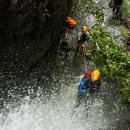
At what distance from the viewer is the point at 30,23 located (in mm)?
9820

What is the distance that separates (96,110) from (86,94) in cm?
125

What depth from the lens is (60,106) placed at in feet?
41.2

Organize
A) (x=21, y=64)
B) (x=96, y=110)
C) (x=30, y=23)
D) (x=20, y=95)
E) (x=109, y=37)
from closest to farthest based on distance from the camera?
(x=30, y=23)
(x=21, y=64)
(x=20, y=95)
(x=96, y=110)
(x=109, y=37)

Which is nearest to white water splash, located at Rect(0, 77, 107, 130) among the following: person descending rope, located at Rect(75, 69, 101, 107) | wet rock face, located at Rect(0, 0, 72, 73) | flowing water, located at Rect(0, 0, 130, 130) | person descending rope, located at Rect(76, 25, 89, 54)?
flowing water, located at Rect(0, 0, 130, 130)

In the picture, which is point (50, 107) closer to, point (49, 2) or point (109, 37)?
point (49, 2)

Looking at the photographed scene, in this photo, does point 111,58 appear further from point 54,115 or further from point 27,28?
point 27,28

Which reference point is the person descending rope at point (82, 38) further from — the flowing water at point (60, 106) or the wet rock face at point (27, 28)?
the wet rock face at point (27, 28)

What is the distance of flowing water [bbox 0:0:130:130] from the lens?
1147 centimetres

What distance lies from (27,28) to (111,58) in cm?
619

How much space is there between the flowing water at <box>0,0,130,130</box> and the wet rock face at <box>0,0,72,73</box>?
Result: 1.08 m

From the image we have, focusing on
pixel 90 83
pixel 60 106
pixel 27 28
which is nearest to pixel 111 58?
pixel 60 106

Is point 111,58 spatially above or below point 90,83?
below

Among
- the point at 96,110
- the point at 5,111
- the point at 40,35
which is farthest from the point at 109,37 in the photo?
the point at 5,111

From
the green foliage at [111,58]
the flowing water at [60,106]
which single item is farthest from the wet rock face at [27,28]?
the green foliage at [111,58]
